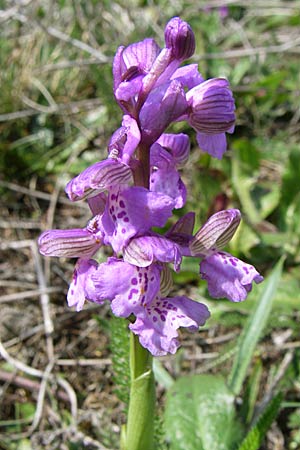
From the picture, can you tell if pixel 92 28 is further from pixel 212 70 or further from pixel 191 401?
pixel 191 401

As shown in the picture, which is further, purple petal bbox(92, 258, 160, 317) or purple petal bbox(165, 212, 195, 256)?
purple petal bbox(165, 212, 195, 256)

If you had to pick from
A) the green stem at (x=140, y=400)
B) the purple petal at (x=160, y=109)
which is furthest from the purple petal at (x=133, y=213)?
the green stem at (x=140, y=400)

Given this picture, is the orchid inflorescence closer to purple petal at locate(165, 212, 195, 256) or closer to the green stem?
purple petal at locate(165, 212, 195, 256)

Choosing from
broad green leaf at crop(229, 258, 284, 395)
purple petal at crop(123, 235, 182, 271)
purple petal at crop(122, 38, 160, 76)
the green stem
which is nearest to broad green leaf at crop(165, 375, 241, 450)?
broad green leaf at crop(229, 258, 284, 395)

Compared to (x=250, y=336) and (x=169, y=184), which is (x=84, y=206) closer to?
(x=250, y=336)

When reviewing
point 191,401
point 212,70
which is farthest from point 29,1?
point 191,401

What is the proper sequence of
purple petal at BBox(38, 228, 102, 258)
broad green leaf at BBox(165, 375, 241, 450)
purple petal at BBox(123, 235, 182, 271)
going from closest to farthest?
purple petal at BBox(123, 235, 182, 271), purple petal at BBox(38, 228, 102, 258), broad green leaf at BBox(165, 375, 241, 450)
